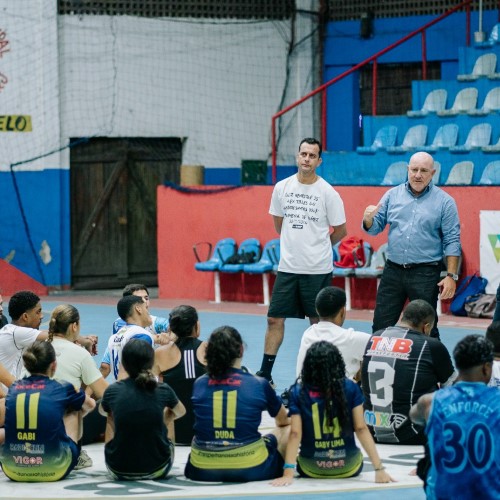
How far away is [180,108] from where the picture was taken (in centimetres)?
2183

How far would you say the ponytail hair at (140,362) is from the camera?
7496 millimetres

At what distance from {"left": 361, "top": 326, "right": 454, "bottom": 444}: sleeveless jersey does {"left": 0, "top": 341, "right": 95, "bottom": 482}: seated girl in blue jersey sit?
2.11 metres

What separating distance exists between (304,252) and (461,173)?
812 centimetres

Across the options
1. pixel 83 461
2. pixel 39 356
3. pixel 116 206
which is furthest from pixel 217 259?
pixel 39 356

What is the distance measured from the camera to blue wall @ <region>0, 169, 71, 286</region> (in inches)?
810

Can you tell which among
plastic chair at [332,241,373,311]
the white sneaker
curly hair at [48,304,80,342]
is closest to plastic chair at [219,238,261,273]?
plastic chair at [332,241,373,311]

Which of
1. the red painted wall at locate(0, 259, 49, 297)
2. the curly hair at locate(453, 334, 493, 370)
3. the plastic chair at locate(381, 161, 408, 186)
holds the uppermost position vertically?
the plastic chair at locate(381, 161, 408, 186)

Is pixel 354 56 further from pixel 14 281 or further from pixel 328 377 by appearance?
pixel 328 377

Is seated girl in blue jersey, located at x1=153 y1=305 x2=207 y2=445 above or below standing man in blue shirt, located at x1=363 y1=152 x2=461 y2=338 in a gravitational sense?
below

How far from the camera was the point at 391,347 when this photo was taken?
852 centimetres

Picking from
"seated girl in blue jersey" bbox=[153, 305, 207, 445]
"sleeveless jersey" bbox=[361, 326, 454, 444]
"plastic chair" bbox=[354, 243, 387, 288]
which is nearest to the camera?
"sleeveless jersey" bbox=[361, 326, 454, 444]

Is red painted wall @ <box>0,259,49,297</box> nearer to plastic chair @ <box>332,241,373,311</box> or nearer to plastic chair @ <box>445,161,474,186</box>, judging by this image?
plastic chair @ <box>332,241,373,311</box>

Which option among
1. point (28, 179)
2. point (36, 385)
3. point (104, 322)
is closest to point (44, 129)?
point (28, 179)

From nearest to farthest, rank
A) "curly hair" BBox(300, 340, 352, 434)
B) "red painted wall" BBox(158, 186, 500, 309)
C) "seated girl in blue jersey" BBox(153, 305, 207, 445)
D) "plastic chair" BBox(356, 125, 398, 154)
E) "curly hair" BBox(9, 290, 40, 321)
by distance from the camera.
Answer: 1. "curly hair" BBox(300, 340, 352, 434)
2. "seated girl in blue jersey" BBox(153, 305, 207, 445)
3. "curly hair" BBox(9, 290, 40, 321)
4. "red painted wall" BBox(158, 186, 500, 309)
5. "plastic chair" BBox(356, 125, 398, 154)
